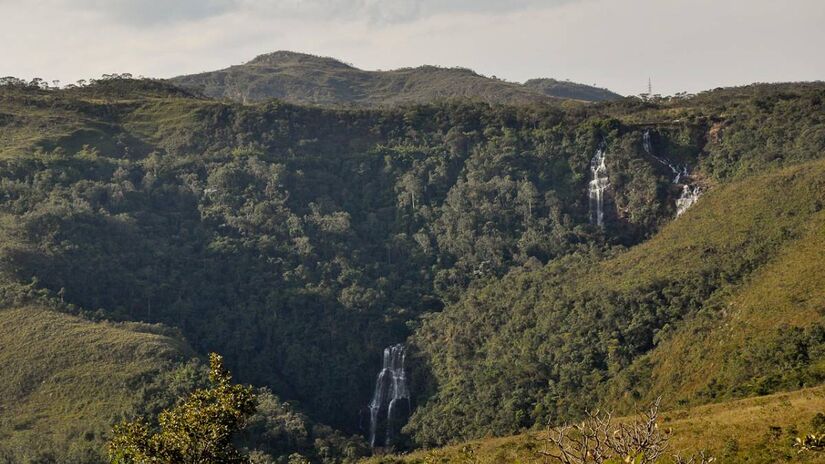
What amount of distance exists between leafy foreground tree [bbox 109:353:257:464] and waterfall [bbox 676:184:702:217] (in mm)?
64385

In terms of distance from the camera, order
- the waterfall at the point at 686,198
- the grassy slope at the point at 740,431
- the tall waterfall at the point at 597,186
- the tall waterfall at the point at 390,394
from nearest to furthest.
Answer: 1. the grassy slope at the point at 740,431
2. the tall waterfall at the point at 390,394
3. the waterfall at the point at 686,198
4. the tall waterfall at the point at 597,186

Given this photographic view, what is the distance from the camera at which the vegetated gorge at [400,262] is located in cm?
5544

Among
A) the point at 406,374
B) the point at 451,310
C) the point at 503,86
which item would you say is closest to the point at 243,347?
the point at 406,374

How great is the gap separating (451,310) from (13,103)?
216 feet

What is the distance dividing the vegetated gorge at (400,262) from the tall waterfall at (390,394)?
23cm

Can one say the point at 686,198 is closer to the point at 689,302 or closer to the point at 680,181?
the point at 680,181

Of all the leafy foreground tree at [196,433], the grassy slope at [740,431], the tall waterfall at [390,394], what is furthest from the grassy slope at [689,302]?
the leafy foreground tree at [196,433]

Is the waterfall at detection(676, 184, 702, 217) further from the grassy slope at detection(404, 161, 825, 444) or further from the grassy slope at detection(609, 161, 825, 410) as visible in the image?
the grassy slope at detection(609, 161, 825, 410)

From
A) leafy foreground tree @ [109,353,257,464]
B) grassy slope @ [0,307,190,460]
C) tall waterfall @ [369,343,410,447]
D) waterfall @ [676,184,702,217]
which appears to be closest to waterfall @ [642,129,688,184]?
waterfall @ [676,184,702,217]

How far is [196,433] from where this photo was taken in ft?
66.7

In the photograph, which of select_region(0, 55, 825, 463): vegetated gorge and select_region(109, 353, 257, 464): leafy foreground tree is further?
select_region(0, 55, 825, 463): vegetated gorge

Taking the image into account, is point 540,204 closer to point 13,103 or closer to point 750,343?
point 750,343

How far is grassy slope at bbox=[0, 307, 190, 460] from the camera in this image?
169 ft

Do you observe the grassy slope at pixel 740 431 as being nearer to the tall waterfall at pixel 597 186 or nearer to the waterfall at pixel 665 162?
the waterfall at pixel 665 162
